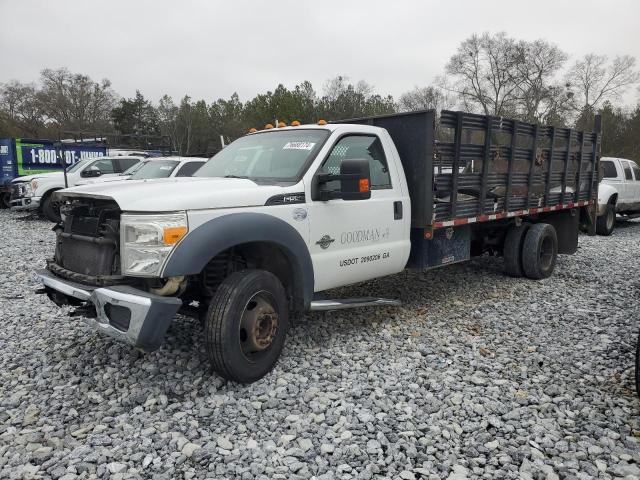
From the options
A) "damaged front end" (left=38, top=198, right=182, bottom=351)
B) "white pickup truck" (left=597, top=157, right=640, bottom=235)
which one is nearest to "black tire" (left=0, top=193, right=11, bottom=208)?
"damaged front end" (left=38, top=198, right=182, bottom=351)

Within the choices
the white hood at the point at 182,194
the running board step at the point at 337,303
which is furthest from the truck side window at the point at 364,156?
the running board step at the point at 337,303

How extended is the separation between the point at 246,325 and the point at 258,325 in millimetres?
96

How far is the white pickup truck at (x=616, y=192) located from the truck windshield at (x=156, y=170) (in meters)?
10.1

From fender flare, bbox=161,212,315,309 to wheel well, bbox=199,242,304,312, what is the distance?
0.16ft

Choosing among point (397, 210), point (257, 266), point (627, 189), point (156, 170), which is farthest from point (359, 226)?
point (627, 189)

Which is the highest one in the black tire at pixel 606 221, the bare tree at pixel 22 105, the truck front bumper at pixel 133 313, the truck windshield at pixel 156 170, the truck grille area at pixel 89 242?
the bare tree at pixel 22 105

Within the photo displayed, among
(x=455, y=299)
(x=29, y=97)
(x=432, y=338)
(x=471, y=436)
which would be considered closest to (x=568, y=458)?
(x=471, y=436)

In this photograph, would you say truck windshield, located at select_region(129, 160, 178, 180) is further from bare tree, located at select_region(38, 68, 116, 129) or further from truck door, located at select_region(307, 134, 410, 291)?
bare tree, located at select_region(38, 68, 116, 129)

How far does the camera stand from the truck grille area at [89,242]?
141 inches

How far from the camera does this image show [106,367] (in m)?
4.03

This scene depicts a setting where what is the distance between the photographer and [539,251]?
275 inches

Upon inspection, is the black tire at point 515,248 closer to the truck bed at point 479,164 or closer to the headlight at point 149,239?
the truck bed at point 479,164

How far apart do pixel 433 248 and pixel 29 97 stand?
50306 mm

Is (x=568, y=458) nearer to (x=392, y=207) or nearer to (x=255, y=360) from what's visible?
(x=255, y=360)
